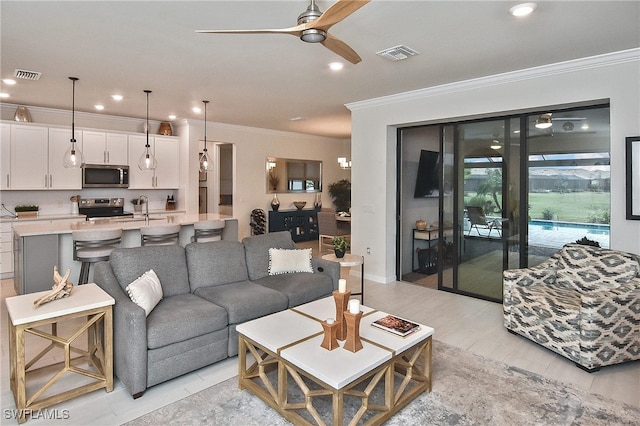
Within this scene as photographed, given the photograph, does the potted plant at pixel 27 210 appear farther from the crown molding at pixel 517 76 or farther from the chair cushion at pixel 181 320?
the crown molding at pixel 517 76

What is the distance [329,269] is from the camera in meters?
3.98

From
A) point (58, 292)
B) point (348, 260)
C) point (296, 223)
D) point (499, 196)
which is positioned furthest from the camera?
point (296, 223)

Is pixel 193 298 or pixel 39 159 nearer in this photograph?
pixel 193 298

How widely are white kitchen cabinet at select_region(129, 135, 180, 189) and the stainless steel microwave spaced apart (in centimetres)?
13

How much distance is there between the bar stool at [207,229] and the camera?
5074 mm

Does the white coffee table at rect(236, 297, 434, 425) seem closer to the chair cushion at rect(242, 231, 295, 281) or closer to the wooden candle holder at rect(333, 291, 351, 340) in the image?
the wooden candle holder at rect(333, 291, 351, 340)

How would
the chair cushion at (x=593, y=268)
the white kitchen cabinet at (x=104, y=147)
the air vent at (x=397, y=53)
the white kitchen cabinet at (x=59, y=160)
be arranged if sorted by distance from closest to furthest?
the chair cushion at (x=593, y=268)
the air vent at (x=397, y=53)
the white kitchen cabinet at (x=59, y=160)
the white kitchen cabinet at (x=104, y=147)

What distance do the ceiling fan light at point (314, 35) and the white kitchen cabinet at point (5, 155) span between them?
5577 mm

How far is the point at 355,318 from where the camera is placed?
2240 millimetres

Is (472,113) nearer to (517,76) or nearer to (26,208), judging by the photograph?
(517,76)

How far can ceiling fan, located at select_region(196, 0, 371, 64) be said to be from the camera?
75.0 inches

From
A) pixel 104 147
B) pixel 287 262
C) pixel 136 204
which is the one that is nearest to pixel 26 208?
pixel 104 147

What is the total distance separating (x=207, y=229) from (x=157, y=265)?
1888 millimetres

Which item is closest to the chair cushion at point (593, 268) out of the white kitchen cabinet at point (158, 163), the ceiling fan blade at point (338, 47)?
the ceiling fan blade at point (338, 47)
